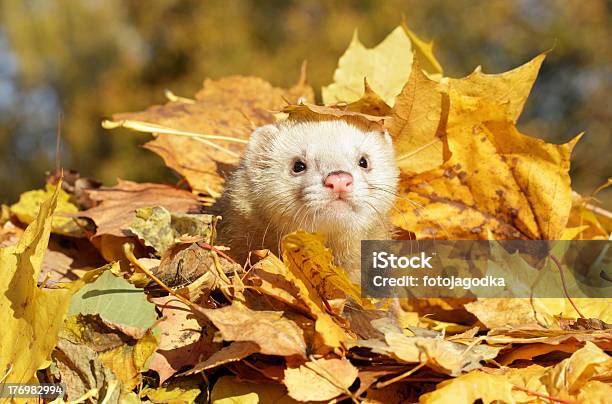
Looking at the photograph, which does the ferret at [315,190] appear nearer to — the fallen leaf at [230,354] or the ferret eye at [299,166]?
the ferret eye at [299,166]

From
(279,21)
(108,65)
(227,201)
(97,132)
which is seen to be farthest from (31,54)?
(227,201)

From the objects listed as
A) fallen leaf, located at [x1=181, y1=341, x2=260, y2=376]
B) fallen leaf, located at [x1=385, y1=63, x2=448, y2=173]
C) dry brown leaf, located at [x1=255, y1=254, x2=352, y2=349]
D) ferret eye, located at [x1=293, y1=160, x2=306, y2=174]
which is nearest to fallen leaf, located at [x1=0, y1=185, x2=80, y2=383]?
fallen leaf, located at [x1=181, y1=341, x2=260, y2=376]

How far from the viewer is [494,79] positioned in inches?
73.0

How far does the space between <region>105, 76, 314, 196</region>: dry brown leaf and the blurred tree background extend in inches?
177

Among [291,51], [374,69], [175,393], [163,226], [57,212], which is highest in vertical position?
[291,51]

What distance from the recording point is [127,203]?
1.99 meters

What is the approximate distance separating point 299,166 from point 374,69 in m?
0.59

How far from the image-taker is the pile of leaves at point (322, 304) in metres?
1.22

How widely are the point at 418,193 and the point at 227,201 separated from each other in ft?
1.80

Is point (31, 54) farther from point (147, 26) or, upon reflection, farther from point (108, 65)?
point (147, 26)

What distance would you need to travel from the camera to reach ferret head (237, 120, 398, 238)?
1.74 meters

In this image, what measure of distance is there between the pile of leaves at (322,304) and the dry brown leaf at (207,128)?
0.12 meters

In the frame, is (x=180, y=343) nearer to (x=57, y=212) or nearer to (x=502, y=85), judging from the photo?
(x=57, y=212)

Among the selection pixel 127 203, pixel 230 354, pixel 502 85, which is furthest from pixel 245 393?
pixel 502 85
